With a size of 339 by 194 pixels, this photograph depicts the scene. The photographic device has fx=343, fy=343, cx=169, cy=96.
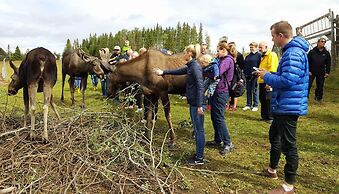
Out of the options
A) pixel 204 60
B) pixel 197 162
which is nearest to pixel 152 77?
pixel 204 60

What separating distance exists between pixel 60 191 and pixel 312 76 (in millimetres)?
9444

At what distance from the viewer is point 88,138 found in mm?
5055

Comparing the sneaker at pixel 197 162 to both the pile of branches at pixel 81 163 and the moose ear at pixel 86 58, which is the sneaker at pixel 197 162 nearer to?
the pile of branches at pixel 81 163

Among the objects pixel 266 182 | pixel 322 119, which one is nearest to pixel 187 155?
pixel 266 182

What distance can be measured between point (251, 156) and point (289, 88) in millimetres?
2218

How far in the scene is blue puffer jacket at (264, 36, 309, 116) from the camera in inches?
154

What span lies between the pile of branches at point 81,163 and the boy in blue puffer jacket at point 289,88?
1.42 metres

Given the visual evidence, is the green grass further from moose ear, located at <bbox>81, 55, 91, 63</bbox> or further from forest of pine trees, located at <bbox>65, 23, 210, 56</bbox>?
forest of pine trees, located at <bbox>65, 23, 210, 56</bbox>

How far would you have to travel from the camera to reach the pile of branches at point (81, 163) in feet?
13.5

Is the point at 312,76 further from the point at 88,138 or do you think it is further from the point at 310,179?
the point at 88,138

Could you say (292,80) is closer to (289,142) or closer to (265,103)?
(289,142)

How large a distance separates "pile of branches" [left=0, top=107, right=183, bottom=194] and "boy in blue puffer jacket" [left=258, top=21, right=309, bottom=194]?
1.42 m

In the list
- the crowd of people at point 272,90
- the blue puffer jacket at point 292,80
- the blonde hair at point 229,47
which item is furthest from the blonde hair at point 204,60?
the blue puffer jacket at point 292,80

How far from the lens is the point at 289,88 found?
4008mm
